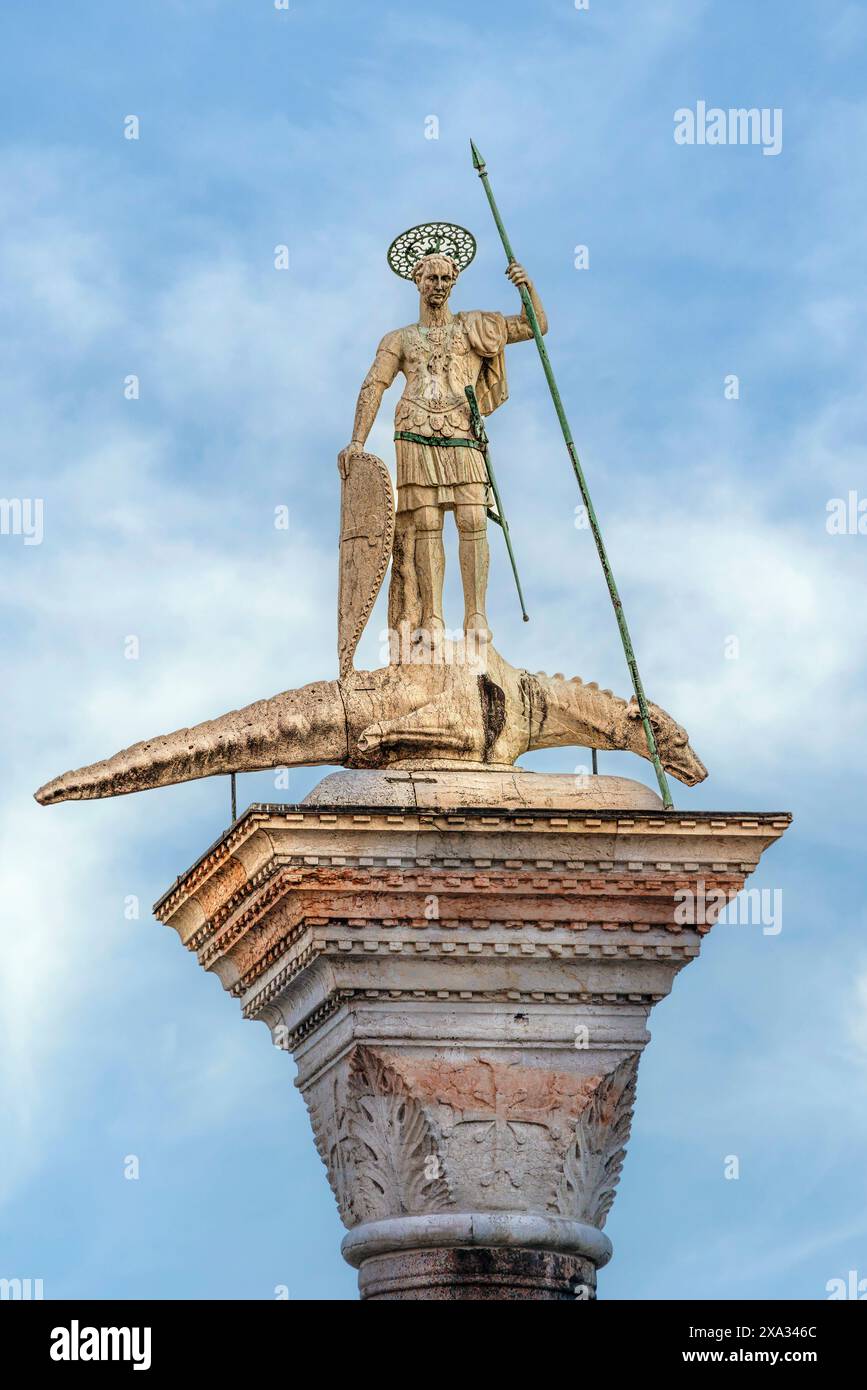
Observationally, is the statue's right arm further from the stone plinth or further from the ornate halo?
the stone plinth

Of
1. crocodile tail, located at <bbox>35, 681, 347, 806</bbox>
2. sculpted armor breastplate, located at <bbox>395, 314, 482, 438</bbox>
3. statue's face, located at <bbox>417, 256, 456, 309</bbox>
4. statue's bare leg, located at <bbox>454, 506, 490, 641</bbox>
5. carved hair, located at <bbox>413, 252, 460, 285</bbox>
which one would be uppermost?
carved hair, located at <bbox>413, 252, 460, 285</bbox>

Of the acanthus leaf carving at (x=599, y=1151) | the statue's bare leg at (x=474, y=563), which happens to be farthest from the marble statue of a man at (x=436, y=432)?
the acanthus leaf carving at (x=599, y=1151)

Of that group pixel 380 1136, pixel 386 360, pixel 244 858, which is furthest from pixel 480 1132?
pixel 386 360

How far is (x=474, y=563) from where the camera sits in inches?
1070

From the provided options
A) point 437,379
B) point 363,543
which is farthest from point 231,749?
point 437,379

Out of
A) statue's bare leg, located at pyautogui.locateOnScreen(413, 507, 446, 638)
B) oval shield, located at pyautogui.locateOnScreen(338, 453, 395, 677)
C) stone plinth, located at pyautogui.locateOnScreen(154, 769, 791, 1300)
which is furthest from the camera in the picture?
statue's bare leg, located at pyautogui.locateOnScreen(413, 507, 446, 638)

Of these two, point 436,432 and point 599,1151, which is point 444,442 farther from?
point 599,1151

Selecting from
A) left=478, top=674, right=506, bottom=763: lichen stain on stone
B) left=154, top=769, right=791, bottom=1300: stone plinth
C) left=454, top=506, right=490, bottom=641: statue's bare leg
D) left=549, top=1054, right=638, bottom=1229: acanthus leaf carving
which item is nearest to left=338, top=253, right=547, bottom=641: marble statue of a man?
left=454, top=506, right=490, bottom=641: statue's bare leg

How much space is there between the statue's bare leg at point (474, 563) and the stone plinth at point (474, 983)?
1.65m

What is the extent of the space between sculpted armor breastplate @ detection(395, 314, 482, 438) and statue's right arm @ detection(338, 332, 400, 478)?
0.38 feet

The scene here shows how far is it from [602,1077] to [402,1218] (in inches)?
68.8

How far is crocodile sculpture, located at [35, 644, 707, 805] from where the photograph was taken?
2636 centimetres

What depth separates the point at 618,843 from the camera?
83.5ft
